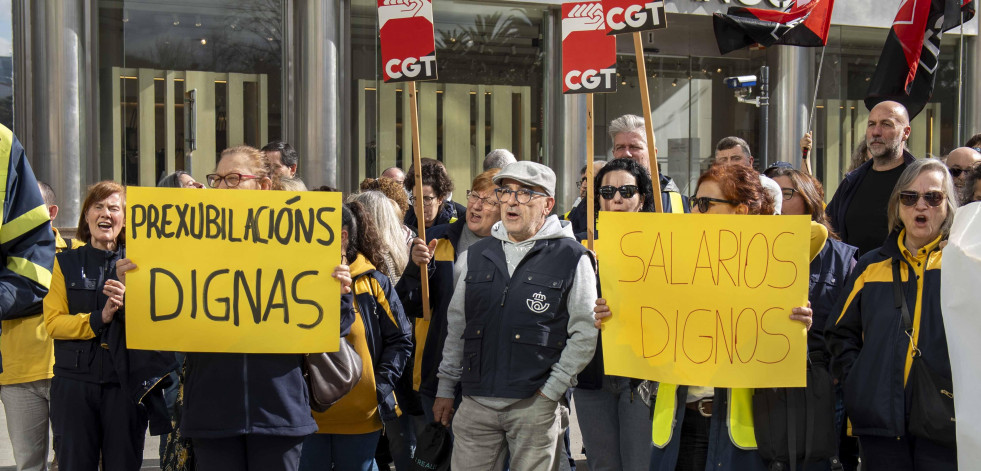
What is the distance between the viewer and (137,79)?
1265 cm

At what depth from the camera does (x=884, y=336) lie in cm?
400

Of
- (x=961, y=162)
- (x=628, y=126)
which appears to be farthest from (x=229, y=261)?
(x=961, y=162)

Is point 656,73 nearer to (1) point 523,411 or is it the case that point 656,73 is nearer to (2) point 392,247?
(2) point 392,247

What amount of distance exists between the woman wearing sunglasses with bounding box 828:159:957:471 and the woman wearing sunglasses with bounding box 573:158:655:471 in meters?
0.98

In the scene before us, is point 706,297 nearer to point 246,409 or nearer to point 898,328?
point 898,328

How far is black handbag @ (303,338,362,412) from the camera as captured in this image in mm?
4242

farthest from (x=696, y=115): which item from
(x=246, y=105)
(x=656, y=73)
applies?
(x=246, y=105)

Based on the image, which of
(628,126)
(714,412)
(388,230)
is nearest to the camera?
(714,412)

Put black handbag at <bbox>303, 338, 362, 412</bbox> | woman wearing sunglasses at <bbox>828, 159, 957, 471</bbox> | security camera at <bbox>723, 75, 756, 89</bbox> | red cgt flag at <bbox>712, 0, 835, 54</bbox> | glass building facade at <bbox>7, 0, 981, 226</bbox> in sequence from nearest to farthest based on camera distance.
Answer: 1. woman wearing sunglasses at <bbox>828, 159, 957, 471</bbox>
2. black handbag at <bbox>303, 338, 362, 412</bbox>
3. red cgt flag at <bbox>712, 0, 835, 54</bbox>
4. glass building facade at <bbox>7, 0, 981, 226</bbox>
5. security camera at <bbox>723, 75, 756, 89</bbox>

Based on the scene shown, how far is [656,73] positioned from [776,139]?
1.95m

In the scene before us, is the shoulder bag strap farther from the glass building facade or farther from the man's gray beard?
the glass building facade

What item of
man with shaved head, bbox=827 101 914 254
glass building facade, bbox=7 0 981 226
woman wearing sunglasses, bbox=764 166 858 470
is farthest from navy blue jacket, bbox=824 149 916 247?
glass building facade, bbox=7 0 981 226

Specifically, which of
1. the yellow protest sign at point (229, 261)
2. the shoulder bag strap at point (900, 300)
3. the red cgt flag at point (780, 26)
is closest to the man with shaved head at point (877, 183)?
the red cgt flag at point (780, 26)

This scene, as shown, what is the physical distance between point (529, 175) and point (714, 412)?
1.39 meters
